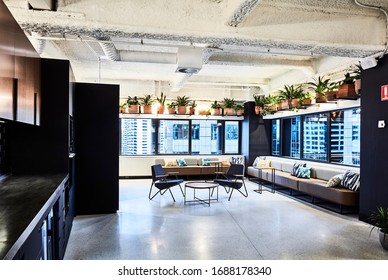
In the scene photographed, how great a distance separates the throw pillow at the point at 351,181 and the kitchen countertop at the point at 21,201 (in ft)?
16.2

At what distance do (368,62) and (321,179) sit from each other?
2996 millimetres

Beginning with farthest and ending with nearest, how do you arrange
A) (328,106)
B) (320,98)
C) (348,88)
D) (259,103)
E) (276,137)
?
1. (276,137)
2. (259,103)
3. (328,106)
4. (320,98)
5. (348,88)

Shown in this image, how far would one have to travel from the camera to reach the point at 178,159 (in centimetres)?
884

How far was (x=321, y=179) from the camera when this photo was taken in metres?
6.17

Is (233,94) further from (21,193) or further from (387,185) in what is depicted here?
(21,193)

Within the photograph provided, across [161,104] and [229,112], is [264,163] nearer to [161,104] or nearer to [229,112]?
[229,112]

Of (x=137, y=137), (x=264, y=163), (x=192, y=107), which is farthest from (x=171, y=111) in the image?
(x=264, y=163)

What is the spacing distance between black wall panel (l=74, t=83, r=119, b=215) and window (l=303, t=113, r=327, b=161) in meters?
5.36

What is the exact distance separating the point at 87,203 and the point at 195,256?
2.54 metres

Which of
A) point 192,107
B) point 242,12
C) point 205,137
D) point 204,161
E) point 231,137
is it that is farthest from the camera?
point 231,137

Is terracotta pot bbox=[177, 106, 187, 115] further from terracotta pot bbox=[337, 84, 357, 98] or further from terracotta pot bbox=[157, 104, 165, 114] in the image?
terracotta pot bbox=[337, 84, 357, 98]

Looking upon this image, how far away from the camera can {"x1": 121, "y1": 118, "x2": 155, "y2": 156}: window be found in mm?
9055

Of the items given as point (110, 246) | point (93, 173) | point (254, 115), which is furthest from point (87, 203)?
point (254, 115)

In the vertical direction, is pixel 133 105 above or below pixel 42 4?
below
